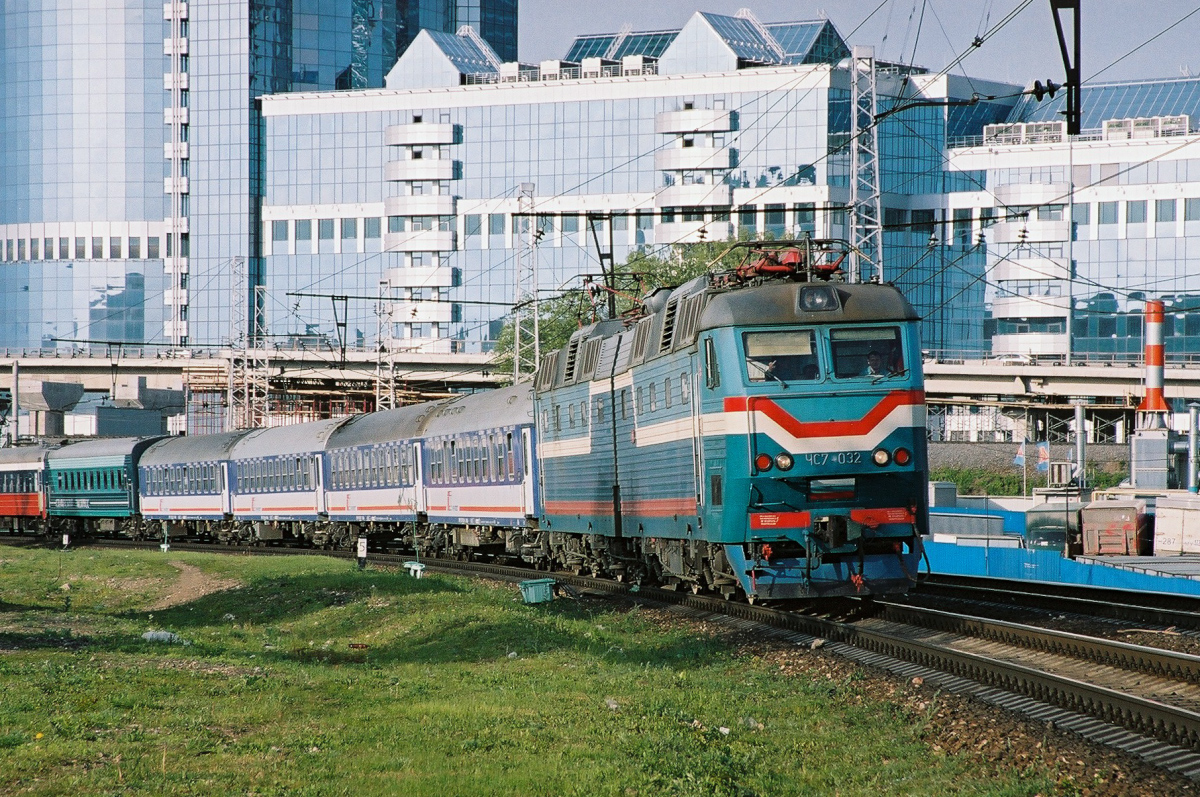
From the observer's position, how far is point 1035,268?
108812mm

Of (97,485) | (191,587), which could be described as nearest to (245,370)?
(97,485)

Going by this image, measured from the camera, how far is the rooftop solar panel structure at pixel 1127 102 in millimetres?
122562

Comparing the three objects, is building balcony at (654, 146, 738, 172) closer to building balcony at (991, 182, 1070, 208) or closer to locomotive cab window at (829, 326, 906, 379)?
building balcony at (991, 182, 1070, 208)

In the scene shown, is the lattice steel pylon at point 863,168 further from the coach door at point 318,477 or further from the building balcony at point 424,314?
the building balcony at point 424,314

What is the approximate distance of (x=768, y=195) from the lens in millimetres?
103750

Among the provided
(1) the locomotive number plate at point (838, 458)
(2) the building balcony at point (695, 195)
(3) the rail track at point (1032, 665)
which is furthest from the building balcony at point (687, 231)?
(1) the locomotive number plate at point (838, 458)

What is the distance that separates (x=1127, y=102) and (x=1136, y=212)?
2137 centimetres

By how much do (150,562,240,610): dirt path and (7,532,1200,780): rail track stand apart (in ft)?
45.3

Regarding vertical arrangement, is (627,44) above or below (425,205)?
above

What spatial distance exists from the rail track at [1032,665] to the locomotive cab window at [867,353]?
3404mm

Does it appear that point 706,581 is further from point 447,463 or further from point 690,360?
point 447,463

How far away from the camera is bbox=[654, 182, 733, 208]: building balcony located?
106188 mm

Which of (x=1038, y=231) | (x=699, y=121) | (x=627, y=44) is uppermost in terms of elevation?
(x=627, y=44)

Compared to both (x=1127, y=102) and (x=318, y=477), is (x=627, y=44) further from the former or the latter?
(x=318, y=477)
